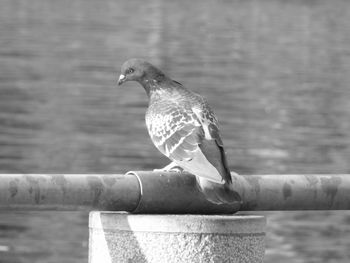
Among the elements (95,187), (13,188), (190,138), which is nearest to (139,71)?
(190,138)

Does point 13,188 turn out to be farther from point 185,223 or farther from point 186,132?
point 186,132

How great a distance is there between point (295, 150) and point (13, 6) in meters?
62.6

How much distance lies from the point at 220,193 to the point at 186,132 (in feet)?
3.05

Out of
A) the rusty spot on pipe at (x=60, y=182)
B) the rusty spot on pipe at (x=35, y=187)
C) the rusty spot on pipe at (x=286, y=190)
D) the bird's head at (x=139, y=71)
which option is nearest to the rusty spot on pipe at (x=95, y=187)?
the rusty spot on pipe at (x=60, y=182)

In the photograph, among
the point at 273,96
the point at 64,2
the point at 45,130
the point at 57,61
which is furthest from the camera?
the point at 64,2

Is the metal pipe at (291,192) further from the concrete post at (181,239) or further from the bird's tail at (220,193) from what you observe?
the concrete post at (181,239)

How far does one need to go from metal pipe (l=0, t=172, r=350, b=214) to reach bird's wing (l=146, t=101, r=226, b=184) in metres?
0.11

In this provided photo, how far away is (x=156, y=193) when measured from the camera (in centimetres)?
473

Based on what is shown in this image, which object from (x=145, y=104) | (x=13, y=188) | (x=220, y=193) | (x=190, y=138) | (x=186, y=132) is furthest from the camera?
(x=145, y=104)

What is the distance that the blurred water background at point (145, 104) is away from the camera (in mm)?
18500

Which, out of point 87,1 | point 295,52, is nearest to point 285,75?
point 295,52

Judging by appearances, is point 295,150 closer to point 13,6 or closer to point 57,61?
point 57,61

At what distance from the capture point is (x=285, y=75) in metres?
48.2

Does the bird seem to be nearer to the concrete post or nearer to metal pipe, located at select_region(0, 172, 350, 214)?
metal pipe, located at select_region(0, 172, 350, 214)
